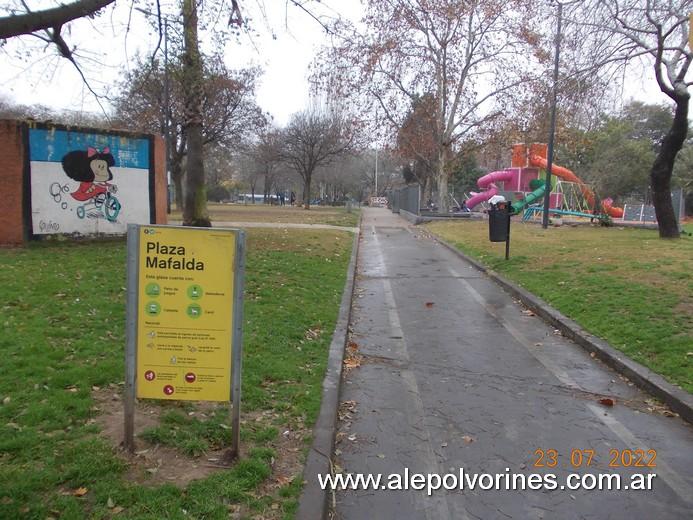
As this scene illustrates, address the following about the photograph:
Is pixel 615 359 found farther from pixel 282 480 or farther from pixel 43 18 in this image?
pixel 43 18

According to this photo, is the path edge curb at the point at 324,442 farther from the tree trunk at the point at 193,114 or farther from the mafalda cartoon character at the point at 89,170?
the mafalda cartoon character at the point at 89,170

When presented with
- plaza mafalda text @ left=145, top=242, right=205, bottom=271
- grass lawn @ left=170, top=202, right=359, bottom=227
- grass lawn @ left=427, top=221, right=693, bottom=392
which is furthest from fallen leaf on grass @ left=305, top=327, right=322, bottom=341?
grass lawn @ left=170, top=202, right=359, bottom=227

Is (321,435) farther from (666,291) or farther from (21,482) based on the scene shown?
(666,291)

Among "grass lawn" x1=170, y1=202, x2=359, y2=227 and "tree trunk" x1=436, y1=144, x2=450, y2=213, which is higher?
"tree trunk" x1=436, y1=144, x2=450, y2=213

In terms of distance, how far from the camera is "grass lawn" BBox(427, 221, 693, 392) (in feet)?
20.3

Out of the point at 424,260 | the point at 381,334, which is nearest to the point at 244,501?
the point at 381,334

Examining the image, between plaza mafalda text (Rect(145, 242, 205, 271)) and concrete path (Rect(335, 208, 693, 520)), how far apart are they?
1731 millimetres

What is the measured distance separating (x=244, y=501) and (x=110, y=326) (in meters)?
3.75

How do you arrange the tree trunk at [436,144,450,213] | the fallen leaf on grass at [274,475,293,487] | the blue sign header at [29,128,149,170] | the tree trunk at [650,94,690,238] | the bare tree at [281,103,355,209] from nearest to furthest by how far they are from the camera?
the fallen leaf on grass at [274,475,293,487], the blue sign header at [29,128,149,170], the tree trunk at [650,94,690,238], the tree trunk at [436,144,450,213], the bare tree at [281,103,355,209]

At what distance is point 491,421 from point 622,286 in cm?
569

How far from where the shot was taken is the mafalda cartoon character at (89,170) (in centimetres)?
1288

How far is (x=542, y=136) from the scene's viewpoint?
3031 cm

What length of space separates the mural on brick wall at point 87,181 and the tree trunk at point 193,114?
5.16ft

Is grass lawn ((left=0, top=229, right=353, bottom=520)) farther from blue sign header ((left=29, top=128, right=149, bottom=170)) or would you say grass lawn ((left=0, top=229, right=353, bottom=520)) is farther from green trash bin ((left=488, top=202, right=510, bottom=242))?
green trash bin ((left=488, top=202, right=510, bottom=242))
